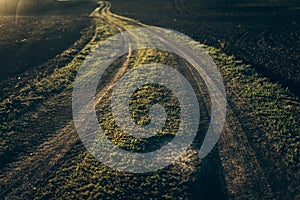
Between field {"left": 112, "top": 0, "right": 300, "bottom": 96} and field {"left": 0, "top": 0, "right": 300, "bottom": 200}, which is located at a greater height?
field {"left": 112, "top": 0, "right": 300, "bottom": 96}

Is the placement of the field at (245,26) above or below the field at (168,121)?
above

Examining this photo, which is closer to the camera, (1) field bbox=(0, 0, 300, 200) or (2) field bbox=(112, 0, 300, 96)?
(1) field bbox=(0, 0, 300, 200)

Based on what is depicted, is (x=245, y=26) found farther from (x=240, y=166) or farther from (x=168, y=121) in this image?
(x=240, y=166)

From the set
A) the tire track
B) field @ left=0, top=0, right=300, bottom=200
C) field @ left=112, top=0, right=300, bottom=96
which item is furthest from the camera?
field @ left=112, top=0, right=300, bottom=96

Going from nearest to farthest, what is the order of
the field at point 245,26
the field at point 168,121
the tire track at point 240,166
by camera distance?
1. the tire track at point 240,166
2. the field at point 168,121
3. the field at point 245,26

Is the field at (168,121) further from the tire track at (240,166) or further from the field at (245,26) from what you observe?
the field at (245,26)

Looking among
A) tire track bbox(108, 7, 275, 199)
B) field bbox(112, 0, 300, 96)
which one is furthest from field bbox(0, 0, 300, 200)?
field bbox(112, 0, 300, 96)

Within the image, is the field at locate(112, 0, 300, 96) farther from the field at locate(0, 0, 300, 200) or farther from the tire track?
the tire track

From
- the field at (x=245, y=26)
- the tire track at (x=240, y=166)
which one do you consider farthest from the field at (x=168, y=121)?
the field at (x=245, y=26)
